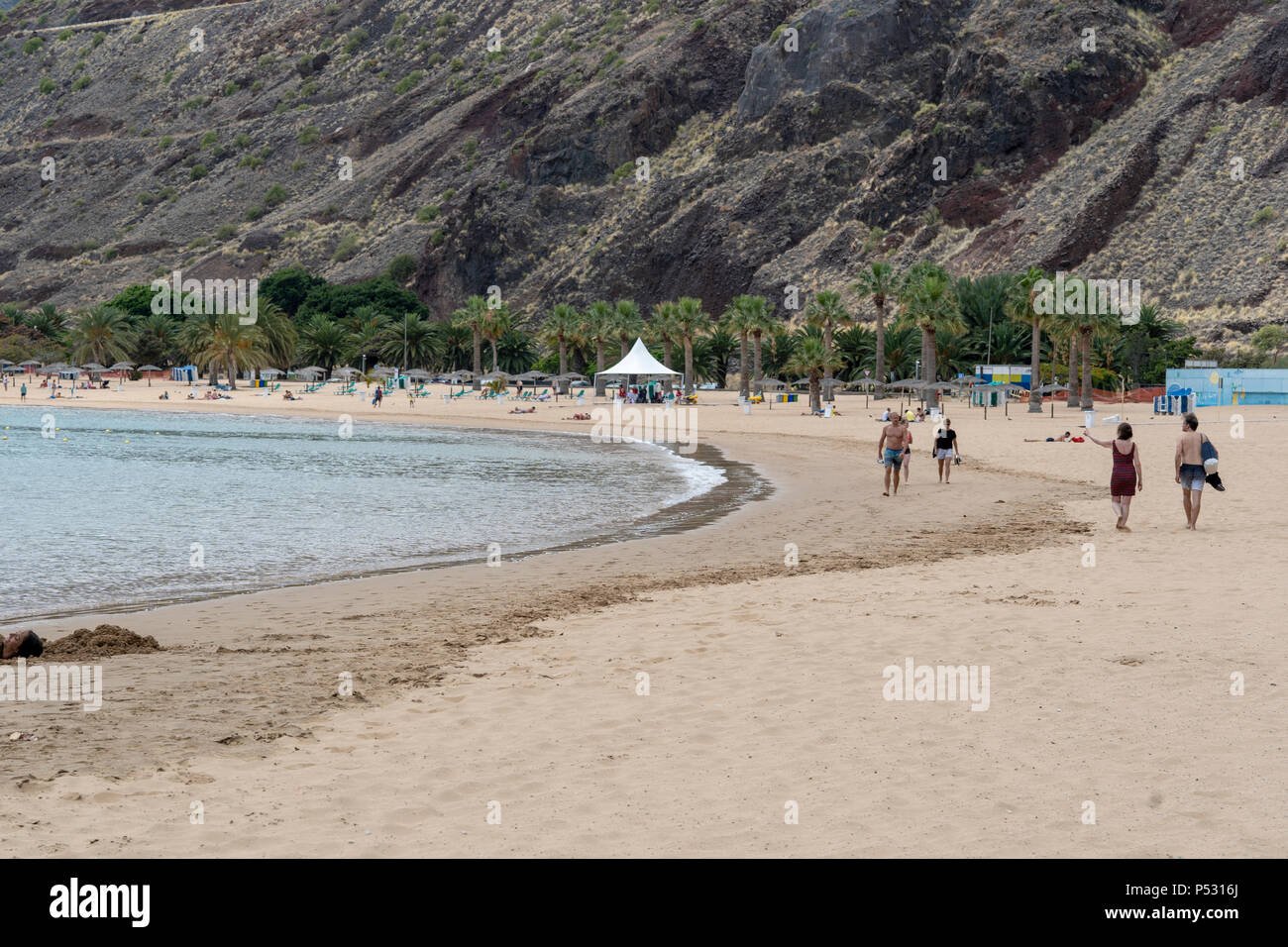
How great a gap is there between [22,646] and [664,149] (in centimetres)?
13271

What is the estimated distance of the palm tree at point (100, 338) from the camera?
105 metres

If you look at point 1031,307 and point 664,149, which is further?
point 664,149

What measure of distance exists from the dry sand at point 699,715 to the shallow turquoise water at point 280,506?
2.34 m

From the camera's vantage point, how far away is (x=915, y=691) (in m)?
8.44

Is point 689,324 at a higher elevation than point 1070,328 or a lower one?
higher

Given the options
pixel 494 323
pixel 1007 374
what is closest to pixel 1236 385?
pixel 1007 374

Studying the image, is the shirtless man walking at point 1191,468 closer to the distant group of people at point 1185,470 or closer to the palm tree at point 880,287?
the distant group of people at point 1185,470

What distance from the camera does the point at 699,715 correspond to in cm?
805

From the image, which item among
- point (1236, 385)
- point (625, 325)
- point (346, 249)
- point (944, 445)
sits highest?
point (346, 249)

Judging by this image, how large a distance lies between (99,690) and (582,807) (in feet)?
14.4

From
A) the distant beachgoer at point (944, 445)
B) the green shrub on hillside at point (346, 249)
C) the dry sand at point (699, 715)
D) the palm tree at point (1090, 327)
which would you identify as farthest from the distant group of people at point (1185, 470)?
the green shrub on hillside at point (346, 249)

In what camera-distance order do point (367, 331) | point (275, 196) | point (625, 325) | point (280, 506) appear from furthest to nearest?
point (275, 196) < point (367, 331) < point (625, 325) < point (280, 506)

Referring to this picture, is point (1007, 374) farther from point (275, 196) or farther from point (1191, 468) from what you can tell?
point (275, 196)

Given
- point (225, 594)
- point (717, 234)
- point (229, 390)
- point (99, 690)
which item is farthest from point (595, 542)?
point (717, 234)
